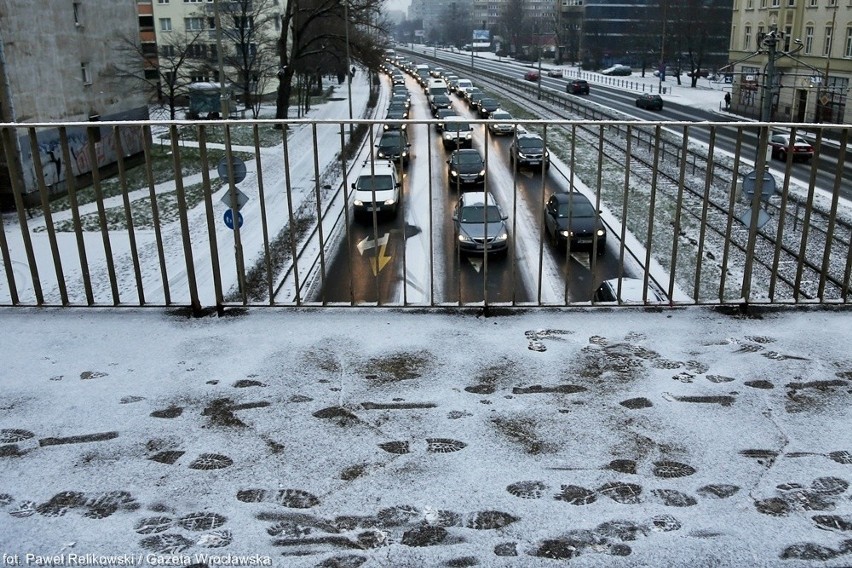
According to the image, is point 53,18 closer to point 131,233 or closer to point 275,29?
point 131,233

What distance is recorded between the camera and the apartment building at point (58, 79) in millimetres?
23516

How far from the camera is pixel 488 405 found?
13.4 ft

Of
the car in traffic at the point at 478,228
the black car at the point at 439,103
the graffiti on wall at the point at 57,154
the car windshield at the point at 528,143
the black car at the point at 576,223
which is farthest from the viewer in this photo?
the black car at the point at 439,103

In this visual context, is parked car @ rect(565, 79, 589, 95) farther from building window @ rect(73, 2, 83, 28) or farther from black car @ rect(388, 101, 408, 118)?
building window @ rect(73, 2, 83, 28)

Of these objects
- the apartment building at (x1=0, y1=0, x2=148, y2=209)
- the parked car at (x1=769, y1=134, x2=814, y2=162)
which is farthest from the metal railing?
the parked car at (x1=769, y1=134, x2=814, y2=162)

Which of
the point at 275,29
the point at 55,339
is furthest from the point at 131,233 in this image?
the point at 275,29

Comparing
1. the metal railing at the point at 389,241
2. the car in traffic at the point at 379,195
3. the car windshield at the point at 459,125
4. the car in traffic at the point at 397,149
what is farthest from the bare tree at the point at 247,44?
the car windshield at the point at 459,125

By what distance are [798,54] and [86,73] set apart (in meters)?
39.9

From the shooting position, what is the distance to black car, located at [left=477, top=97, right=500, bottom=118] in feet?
153

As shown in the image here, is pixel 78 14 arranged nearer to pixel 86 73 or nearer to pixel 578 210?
pixel 86 73

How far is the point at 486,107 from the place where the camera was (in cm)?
4794

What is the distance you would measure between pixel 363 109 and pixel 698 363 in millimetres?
52316

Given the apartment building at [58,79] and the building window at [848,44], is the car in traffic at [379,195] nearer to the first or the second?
the apartment building at [58,79]

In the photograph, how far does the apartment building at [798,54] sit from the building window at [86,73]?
29045 mm
